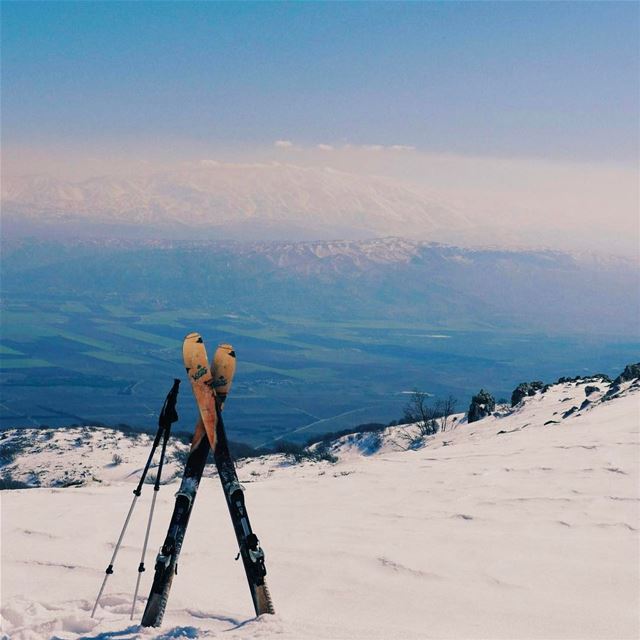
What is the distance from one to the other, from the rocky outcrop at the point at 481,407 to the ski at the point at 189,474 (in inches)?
1050

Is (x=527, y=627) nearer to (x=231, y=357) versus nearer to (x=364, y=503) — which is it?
(x=231, y=357)

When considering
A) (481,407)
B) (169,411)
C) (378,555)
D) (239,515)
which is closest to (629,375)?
(481,407)

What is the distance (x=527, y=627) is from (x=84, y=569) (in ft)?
17.5

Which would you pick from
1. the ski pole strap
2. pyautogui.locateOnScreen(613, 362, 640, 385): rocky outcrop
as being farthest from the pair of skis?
pyautogui.locateOnScreen(613, 362, 640, 385): rocky outcrop

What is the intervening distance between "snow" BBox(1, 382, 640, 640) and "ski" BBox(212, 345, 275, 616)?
0.86ft

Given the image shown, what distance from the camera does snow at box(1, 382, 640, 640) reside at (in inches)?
257

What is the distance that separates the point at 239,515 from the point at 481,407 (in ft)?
89.7

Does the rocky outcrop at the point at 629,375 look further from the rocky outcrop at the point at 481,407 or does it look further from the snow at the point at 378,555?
the snow at the point at 378,555

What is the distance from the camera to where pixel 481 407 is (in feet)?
106

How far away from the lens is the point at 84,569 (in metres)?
8.39

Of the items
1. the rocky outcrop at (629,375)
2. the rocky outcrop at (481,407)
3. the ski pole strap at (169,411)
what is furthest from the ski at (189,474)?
the rocky outcrop at (481,407)

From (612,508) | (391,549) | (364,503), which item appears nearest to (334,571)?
(391,549)

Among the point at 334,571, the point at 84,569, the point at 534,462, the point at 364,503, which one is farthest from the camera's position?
the point at 534,462

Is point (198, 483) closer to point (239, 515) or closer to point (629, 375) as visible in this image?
point (239, 515)
